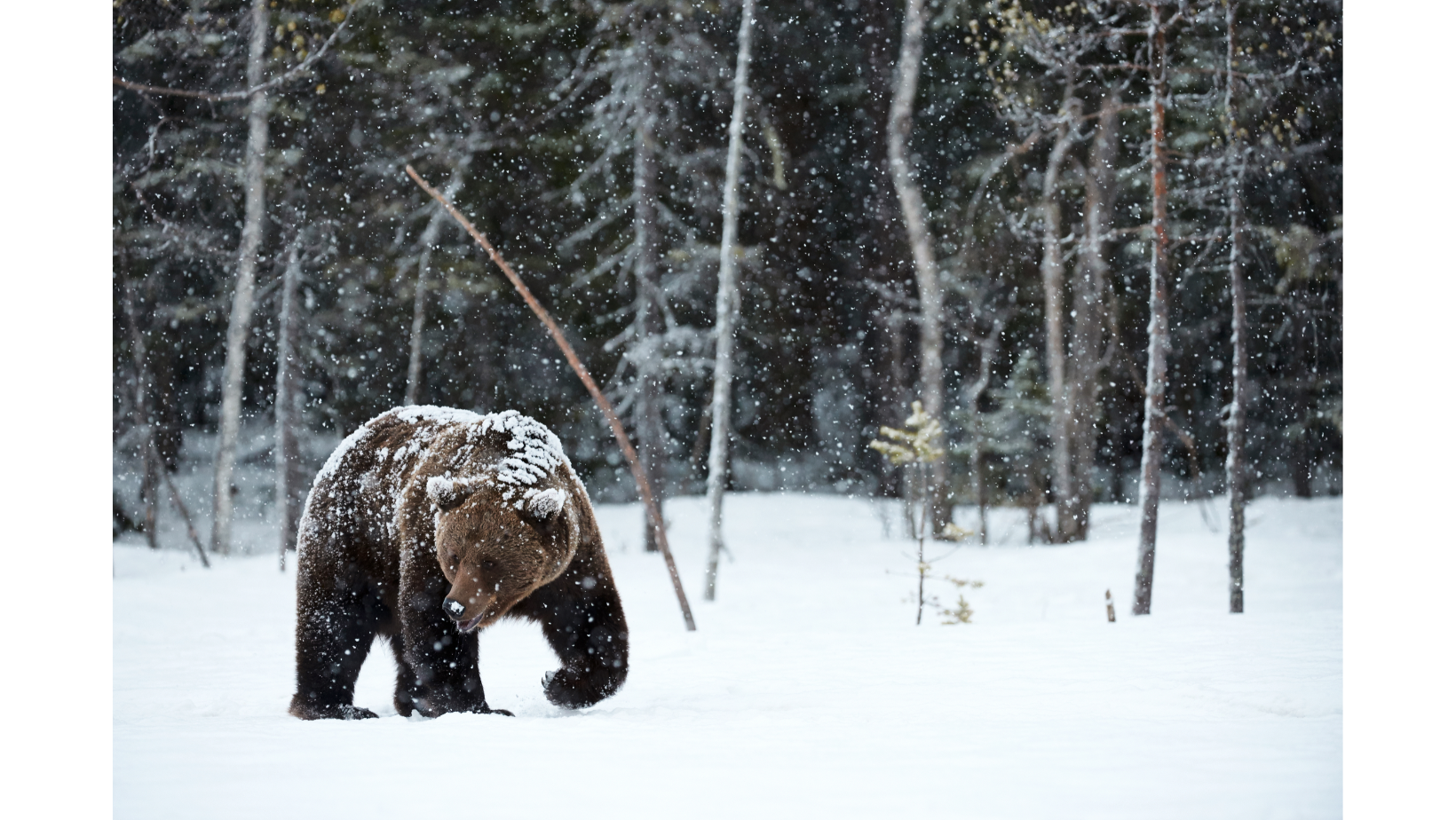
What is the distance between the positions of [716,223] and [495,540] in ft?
19.2

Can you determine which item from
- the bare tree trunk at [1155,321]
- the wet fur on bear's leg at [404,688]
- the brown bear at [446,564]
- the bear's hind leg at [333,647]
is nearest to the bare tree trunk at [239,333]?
the brown bear at [446,564]

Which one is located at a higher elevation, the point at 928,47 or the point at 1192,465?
the point at 928,47

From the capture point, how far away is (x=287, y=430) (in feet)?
25.8

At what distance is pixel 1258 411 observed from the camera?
22.0 ft

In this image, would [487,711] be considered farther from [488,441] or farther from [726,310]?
[726,310]

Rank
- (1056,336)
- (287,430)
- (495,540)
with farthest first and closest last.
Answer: (1056,336) → (287,430) → (495,540)

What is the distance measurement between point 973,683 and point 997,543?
5.36 m

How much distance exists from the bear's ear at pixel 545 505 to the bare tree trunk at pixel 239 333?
4.17 meters

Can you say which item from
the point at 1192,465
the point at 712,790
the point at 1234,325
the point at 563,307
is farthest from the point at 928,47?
the point at 712,790

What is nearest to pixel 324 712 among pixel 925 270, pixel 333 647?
pixel 333 647

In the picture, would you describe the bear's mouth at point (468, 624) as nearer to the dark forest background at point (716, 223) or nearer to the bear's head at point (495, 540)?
the bear's head at point (495, 540)

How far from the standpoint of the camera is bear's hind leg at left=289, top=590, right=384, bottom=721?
386 centimetres

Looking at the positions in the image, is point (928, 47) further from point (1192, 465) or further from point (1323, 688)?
point (1323, 688)

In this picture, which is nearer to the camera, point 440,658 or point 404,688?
point 440,658
